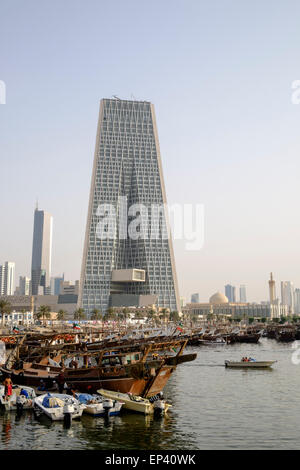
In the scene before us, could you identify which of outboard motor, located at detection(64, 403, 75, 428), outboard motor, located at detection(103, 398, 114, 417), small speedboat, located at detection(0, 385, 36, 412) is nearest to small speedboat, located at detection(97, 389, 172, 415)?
outboard motor, located at detection(103, 398, 114, 417)

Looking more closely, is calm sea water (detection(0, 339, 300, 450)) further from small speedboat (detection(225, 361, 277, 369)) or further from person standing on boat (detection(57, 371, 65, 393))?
small speedboat (detection(225, 361, 277, 369))

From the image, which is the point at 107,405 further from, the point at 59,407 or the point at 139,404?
the point at 59,407

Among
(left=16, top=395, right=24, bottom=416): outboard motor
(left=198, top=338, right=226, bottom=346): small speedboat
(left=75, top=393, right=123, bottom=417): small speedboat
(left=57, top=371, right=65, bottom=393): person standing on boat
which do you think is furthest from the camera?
(left=198, top=338, right=226, bottom=346): small speedboat

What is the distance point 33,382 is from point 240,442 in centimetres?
2815

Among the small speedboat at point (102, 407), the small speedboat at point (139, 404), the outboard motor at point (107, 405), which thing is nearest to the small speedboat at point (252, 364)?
the small speedboat at point (139, 404)

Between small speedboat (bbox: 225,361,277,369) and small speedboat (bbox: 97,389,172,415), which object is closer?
small speedboat (bbox: 97,389,172,415)

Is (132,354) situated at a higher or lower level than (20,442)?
higher

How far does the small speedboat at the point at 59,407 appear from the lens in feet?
137

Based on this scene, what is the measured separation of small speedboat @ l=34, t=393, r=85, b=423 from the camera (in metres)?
41.7
